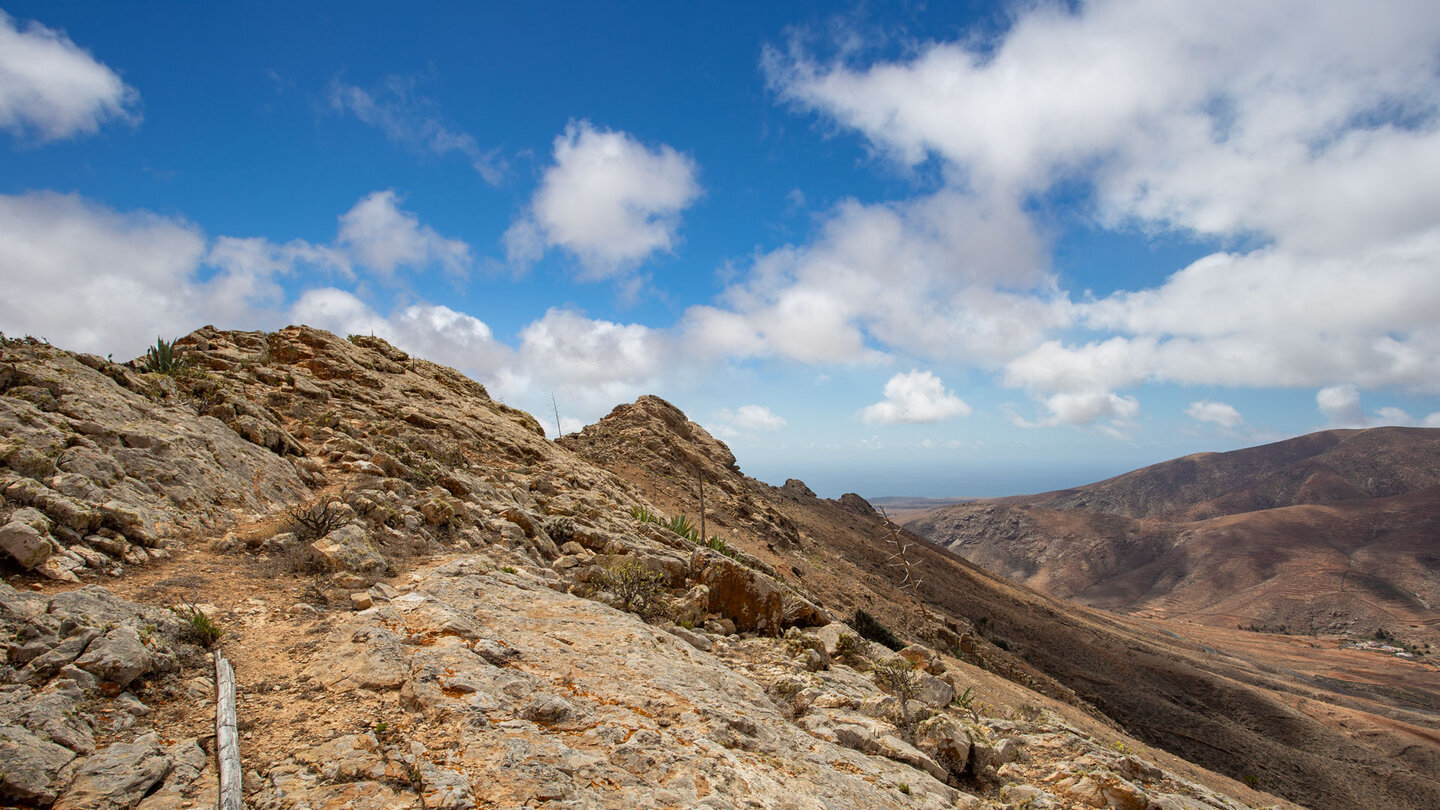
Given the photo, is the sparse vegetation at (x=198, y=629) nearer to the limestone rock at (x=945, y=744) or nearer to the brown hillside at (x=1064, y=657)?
the limestone rock at (x=945, y=744)

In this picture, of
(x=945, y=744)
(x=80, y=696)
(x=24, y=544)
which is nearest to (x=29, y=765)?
(x=80, y=696)

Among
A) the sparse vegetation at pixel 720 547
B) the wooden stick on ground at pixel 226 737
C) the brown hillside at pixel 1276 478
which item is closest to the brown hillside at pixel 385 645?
the wooden stick on ground at pixel 226 737

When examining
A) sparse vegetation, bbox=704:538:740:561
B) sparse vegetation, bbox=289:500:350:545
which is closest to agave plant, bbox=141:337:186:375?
sparse vegetation, bbox=289:500:350:545

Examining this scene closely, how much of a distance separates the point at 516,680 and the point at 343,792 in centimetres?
177

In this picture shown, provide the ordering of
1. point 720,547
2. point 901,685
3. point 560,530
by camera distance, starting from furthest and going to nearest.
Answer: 1. point 720,547
2. point 560,530
3. point 901,685

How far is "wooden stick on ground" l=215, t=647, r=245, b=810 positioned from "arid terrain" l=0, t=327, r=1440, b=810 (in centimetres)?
12

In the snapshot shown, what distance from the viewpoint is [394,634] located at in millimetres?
5801

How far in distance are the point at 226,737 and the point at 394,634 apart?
1.81m

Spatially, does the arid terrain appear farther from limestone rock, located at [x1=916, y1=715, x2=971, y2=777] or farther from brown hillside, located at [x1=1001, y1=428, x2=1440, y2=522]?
brown hillside, located at [x1=1001, y1=428, x2=1440, y2=522]

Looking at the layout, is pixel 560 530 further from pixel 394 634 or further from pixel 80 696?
pixel 80 696

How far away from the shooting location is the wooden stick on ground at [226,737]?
11.5ft

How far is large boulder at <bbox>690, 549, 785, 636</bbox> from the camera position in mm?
10078

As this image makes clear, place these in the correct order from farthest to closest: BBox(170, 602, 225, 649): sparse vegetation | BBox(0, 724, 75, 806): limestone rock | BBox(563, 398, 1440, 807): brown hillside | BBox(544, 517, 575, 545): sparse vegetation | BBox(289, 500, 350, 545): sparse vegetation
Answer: BBox(563, 398, 1440, 807): brown hillside, BBox(544, 517, 575, 545): sparse vegetation, BBox(289, 500, 350, 545): sparse vegetation, BBox(170, 602, 225, 649): sparse vegetation, BBox(0, 724, 75, 806): limestone rock

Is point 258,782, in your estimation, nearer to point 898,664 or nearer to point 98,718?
point 98,718
